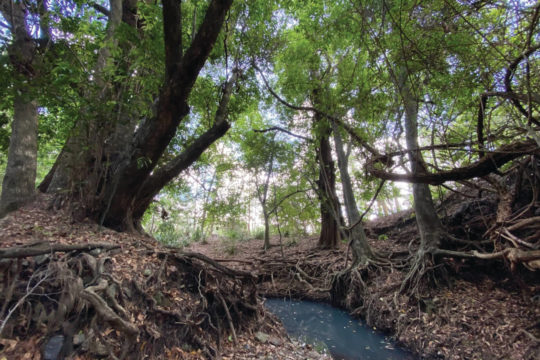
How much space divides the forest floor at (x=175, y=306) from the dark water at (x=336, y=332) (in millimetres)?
265

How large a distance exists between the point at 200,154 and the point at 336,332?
468 cm

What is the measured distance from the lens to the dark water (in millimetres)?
4242

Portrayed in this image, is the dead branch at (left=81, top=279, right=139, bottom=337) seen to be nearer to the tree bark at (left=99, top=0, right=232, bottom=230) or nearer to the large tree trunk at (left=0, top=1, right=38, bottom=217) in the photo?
the tree bark at (left=99, top=0, right=232, bottom=230)

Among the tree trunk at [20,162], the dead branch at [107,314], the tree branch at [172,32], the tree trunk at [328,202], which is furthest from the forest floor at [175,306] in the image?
the tree trunk at [328,202]

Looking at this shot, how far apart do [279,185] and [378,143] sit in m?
8.90

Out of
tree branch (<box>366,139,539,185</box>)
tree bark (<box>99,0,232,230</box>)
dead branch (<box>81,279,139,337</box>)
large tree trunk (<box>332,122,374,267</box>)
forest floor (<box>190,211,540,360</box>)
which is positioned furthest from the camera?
large tree trunk (<box>332,122,374,267</box>)

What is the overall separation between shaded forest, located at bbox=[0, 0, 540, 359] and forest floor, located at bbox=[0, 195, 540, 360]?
23 millimetres

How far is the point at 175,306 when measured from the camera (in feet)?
10.6

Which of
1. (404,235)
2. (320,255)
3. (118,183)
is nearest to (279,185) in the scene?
(320,255)

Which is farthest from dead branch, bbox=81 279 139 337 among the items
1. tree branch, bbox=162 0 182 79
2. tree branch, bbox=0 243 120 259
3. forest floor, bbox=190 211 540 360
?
tree branch, bbox=162 0 182 79

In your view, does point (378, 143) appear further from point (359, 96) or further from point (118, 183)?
point (118, 183)

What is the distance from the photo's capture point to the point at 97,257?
9.87ft

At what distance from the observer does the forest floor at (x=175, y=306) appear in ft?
7.27

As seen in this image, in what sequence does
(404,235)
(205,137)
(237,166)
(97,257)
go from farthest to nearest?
(237,166)
(404,235)
(205,137)
(97,257)
